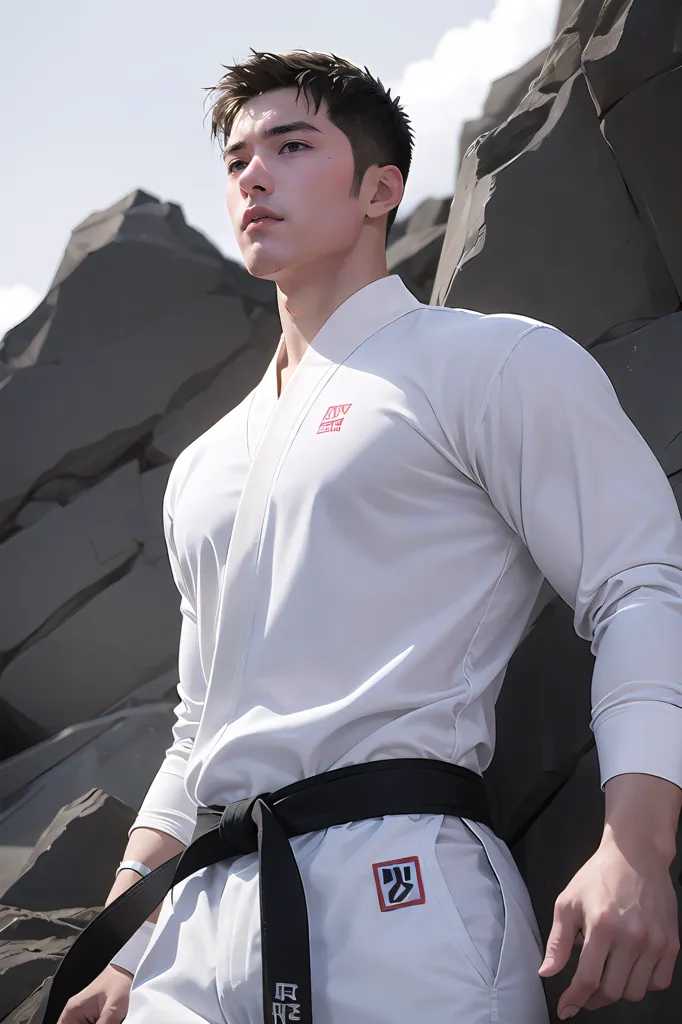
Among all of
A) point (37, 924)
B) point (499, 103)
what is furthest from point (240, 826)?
point (499, 103)

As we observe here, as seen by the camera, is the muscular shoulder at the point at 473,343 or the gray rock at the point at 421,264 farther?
the gray rock at the point at 421,264

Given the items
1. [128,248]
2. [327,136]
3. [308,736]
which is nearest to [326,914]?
[308,736]

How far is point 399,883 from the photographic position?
1.03 metres

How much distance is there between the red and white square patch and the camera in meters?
1.02

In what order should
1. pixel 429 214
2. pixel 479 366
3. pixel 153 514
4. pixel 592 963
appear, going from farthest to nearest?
pixel 429 214, pixel 153 514, pixel 479 366, pixel 592 963

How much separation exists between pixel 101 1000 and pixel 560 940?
0.76m

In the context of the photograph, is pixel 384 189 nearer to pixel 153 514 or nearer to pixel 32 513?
pixel 153 514

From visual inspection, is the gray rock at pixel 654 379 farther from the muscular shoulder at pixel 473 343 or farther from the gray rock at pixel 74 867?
the gray rock at pixel 74 867

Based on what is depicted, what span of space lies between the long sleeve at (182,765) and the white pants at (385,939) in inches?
11.8

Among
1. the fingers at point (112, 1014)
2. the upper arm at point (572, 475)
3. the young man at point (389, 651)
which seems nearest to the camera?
the young man at point (389, 651)

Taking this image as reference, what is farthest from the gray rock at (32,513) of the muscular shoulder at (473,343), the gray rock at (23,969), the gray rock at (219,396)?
the muscular shoulder at (473,343)

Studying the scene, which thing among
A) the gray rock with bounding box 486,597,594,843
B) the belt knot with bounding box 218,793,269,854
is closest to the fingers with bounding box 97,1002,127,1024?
the belt knot with bounding box 218,793,269,854

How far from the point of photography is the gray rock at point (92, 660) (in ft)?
13.1

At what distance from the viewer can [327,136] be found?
1480 mm
